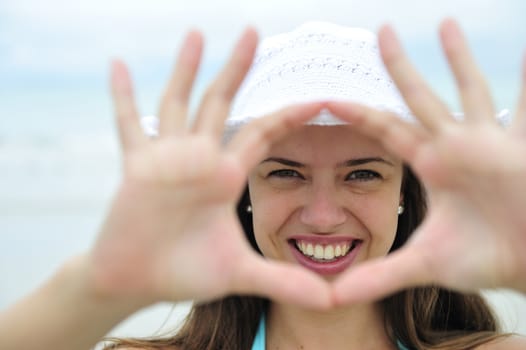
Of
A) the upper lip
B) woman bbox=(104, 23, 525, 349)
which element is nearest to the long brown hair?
woman bbox=(104, 23, 525, 349)

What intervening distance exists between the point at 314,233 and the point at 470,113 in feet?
3.53

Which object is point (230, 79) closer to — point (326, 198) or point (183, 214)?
point (183, 214)

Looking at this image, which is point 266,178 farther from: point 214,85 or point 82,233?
point 82,233

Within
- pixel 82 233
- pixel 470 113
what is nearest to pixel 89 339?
pixel 470 113

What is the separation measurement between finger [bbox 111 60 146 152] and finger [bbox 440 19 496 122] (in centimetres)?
88

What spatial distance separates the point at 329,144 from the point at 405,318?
3.31 feet

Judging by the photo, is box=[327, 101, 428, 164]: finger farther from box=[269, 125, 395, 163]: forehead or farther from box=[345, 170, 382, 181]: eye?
box=[345, 170, 382, 181]: eye

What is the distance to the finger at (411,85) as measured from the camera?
208 centimetres

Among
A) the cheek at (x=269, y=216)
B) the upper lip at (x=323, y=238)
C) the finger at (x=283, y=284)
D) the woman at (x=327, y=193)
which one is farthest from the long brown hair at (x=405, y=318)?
the finger at (x=283, y=284)

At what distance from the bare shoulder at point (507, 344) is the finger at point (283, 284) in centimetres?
146

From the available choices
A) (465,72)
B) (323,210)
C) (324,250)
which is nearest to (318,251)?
(324,250)

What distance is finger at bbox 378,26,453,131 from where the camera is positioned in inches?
81.8

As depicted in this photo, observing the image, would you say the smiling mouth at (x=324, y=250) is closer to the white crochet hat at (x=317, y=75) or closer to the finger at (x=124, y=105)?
the white crochet hat at (x=317, y=75)

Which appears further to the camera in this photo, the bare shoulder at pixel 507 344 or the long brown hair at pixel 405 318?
the long brown hair at pixel 405 318
